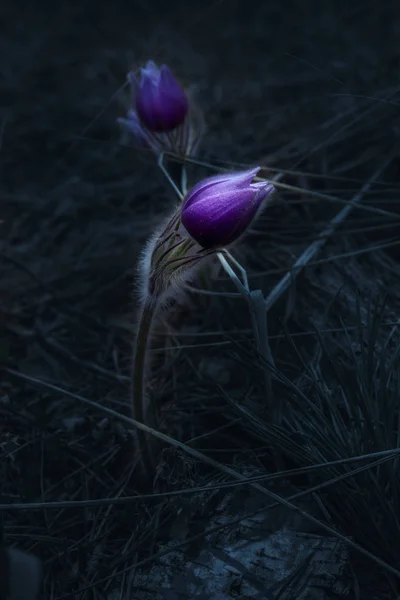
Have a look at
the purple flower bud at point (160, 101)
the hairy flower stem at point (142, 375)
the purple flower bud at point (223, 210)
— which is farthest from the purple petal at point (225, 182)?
the purple flower bud at point (160, 101)

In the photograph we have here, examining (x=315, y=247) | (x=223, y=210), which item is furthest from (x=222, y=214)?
(x=315, y=247)

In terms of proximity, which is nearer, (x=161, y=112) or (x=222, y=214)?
→ (x=222, y=214)

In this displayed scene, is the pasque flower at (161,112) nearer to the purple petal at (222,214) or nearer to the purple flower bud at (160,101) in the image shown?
the purple flower bud at (160,101)

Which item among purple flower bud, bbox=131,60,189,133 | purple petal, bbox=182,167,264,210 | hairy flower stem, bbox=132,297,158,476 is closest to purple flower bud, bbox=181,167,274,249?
purple petal, bbox=182,167,264,210

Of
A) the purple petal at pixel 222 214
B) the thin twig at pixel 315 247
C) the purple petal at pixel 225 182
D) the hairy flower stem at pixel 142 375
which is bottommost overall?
the hairy flower stem at pixel 142 375

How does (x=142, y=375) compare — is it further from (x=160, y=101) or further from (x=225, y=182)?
(x=160, y=101)

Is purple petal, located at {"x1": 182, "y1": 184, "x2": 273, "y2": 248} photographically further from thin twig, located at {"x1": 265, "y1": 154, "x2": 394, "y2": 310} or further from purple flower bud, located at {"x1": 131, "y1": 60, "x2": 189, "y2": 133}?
purple flower bud, located at {"x1": 131, "y1": 60, "x2": 189, "y2": 133}
